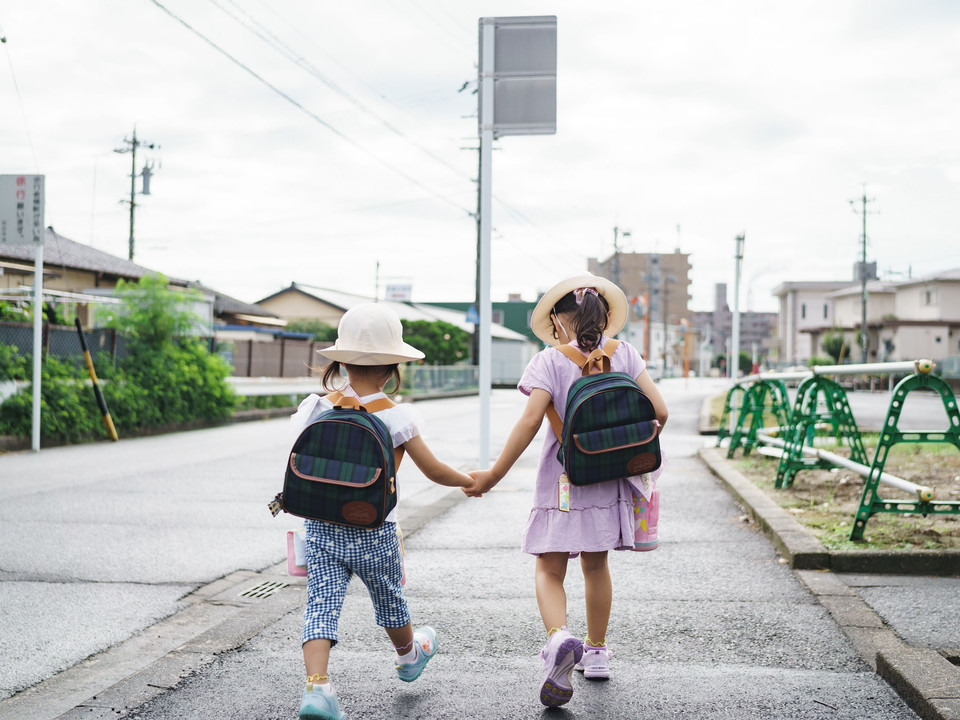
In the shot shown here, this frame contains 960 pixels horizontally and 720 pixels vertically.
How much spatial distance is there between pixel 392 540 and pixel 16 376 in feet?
36.6

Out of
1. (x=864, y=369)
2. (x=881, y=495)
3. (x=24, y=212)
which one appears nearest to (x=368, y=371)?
(x=864, y=369)

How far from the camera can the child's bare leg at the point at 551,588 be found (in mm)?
3055

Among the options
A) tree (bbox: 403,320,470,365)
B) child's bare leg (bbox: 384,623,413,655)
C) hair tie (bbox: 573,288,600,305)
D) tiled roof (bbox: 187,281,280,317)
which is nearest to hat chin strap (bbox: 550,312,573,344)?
hair tie (bbox: 573,288,600,305)

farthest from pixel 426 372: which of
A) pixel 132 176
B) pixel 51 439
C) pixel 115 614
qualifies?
pixel 115 614

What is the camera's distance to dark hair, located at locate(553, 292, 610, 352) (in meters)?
3.09

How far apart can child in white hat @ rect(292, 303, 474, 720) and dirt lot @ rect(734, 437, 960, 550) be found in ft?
10.4

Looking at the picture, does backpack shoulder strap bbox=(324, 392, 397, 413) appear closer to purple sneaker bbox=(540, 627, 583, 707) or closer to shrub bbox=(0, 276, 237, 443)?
purple sneaker bbox=(540, 627, 583, 707)

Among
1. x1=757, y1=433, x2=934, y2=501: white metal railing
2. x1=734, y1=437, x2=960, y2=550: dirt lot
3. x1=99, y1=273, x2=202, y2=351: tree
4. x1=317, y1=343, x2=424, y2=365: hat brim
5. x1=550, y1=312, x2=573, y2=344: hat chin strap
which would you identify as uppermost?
x1=99, y1=273, x2=202, y2=351: tree

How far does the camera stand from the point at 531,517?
319 centimetres

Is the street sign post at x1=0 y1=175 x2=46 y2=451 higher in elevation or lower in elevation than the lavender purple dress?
higher

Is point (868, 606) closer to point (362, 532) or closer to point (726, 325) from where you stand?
point (362, 532)

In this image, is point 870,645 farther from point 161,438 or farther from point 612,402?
point 161,438

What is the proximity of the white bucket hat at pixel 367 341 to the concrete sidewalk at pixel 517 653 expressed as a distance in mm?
1200

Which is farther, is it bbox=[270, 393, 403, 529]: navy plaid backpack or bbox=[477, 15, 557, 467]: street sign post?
bbox=[477, 15, 557, 467]: street sign post
